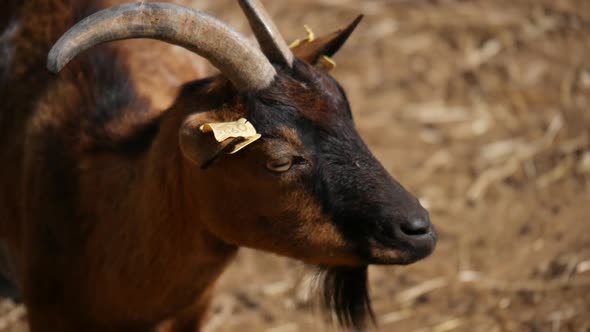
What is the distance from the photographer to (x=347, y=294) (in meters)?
4.30

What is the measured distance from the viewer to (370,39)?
865cm

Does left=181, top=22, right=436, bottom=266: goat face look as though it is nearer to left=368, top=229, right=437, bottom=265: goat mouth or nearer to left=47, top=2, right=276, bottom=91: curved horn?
left=368, top=229, right=437, bottom=265: goat mouth

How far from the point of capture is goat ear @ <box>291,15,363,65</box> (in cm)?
429

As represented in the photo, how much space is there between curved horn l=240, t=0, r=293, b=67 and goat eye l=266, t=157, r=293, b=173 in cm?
45

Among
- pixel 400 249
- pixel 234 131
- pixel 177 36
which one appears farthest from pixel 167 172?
pixel 400 249

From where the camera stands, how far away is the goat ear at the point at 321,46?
4293 mm

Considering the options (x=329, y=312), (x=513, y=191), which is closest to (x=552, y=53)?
(x=513, y=191)

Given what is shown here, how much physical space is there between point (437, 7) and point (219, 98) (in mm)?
5540

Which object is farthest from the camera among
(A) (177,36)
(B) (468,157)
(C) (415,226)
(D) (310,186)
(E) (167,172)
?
(B) (468,157)

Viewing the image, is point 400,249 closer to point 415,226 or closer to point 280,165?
point 415,226

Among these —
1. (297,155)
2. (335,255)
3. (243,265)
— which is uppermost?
(297,155)

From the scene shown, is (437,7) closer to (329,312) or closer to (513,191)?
(513,191)

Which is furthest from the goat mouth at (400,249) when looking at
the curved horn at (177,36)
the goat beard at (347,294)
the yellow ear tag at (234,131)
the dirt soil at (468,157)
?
the dirt soil at (468,157)

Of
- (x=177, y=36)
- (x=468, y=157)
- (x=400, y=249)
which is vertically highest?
Result: (x=177, y=36)
